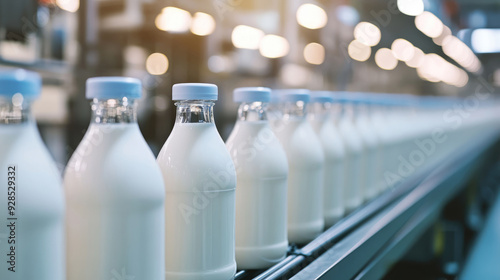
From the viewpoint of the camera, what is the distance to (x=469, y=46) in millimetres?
5141

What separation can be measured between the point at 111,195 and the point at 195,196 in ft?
0.46

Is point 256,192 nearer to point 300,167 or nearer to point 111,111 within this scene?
point 300,167

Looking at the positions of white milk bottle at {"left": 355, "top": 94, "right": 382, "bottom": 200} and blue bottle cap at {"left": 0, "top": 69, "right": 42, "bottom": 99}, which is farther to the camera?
white milk bottle at {"left": 355, "top": 94, "right": 382, "bottom": 200}

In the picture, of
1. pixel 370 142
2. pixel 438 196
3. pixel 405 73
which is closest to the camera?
pixel 370 142

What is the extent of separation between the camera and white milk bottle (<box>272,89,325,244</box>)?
3.10 feet

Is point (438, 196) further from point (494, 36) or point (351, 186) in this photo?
point (494, 36)

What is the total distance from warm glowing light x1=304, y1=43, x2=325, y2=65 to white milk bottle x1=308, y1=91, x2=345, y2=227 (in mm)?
2805

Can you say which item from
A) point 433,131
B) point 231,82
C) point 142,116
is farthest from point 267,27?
point 433,131

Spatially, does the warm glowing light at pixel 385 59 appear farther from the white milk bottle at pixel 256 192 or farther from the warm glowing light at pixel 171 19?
the white milk bottle at pixel 256 192

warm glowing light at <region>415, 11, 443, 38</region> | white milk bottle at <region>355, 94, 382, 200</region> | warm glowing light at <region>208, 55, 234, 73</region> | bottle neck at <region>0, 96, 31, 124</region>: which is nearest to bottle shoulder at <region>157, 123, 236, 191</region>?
bottle neck at <region>0, 96, 31, 124</region>

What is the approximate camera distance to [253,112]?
33.0 inches

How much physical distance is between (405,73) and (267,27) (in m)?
2.99

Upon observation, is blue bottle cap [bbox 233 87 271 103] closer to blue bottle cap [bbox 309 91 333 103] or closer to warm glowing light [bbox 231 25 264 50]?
blue bottle cap [bbox 309 91 333 103]

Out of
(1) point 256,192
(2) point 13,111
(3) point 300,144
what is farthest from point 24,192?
(3) point 300,144
